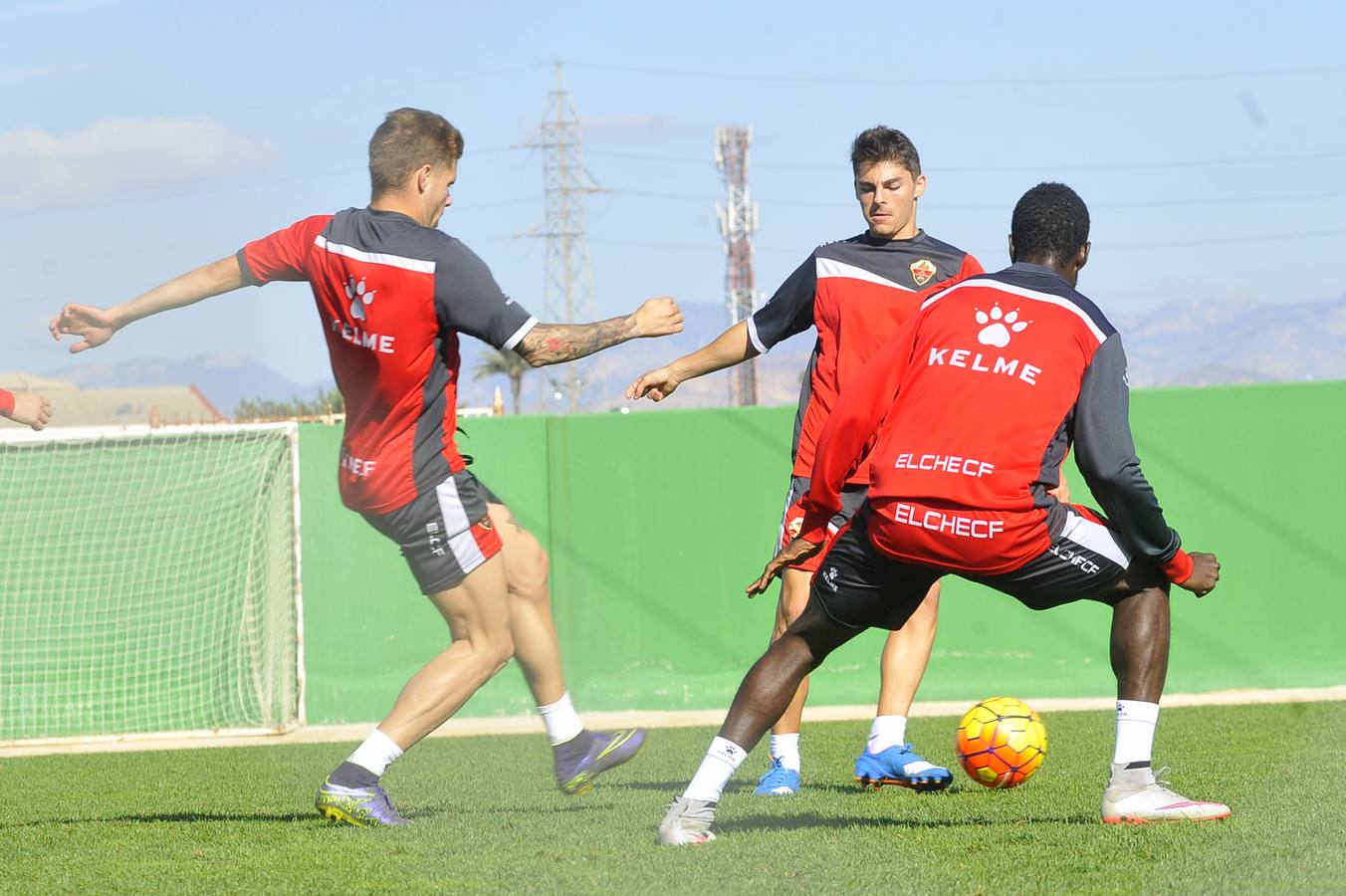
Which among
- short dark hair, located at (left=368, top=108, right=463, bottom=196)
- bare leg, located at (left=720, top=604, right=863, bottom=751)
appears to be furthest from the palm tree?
bare leg, located at (left=720, top=604, right=863, bottom=751)

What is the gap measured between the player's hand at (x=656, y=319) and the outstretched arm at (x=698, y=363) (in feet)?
0.58

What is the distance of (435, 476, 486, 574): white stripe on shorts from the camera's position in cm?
523

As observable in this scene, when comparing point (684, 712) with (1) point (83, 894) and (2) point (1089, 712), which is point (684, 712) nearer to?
(2) point (1089, 712)

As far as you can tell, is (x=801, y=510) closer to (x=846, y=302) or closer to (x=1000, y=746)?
(x=846, y=302)

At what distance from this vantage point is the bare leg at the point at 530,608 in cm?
547

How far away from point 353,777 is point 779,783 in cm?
161

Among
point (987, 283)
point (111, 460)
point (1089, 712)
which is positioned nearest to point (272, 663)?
point (111, 460)

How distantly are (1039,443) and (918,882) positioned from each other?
1.24 metres

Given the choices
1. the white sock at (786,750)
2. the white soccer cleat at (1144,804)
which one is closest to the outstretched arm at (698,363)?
the white sock at (786,750)

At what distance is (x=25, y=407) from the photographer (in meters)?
5.66

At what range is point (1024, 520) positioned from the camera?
4359 mm

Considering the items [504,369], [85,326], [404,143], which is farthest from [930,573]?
[504,369]

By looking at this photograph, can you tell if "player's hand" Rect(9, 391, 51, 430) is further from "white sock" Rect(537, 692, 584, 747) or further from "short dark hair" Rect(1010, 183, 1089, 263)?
"short dark hair" Rect(1010, 183, 1089, 263)

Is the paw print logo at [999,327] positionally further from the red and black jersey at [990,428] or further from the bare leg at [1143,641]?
the bare leg at [1143,641]
